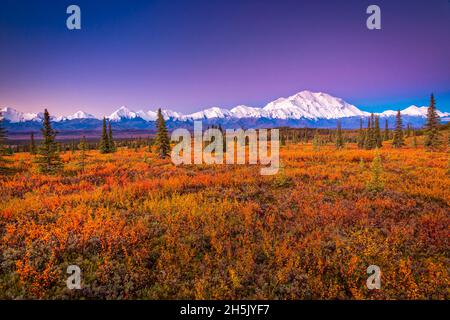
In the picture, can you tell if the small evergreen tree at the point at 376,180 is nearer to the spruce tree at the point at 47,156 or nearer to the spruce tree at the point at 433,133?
the spruce tree at the point at 47,156

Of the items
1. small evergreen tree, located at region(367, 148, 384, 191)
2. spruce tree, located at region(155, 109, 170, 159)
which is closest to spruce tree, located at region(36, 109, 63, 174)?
spruce tree, located at region(155, 109, 170, 159)

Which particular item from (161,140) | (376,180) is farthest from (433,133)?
(161,140)

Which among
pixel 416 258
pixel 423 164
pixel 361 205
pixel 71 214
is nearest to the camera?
pixel 416 258

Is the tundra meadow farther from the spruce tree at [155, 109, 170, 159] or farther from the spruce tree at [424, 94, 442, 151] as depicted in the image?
the spruce tree at [424, 94, 442, 151]

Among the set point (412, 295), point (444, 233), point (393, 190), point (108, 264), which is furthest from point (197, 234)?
point (393, 190)


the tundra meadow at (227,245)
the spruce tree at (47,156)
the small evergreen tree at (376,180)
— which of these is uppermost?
the spruce tree at (47,156)

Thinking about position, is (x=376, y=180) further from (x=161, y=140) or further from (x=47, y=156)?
(x=47, y=156)

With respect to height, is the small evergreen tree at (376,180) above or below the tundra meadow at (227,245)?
above

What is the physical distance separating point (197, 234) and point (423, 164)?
2470 cm

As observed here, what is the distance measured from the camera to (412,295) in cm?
511

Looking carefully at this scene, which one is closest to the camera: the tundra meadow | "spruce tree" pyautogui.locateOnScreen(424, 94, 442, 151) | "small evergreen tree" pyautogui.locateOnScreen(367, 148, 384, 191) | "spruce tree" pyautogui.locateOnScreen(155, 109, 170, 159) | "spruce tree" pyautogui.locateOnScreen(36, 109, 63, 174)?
the tundra meadow

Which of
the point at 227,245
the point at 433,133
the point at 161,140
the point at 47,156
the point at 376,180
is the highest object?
the point at 433,133

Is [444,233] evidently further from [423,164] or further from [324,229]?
[423,164]

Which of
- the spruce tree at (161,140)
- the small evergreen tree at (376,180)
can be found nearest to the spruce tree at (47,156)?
the spruce tree at (161,140)
